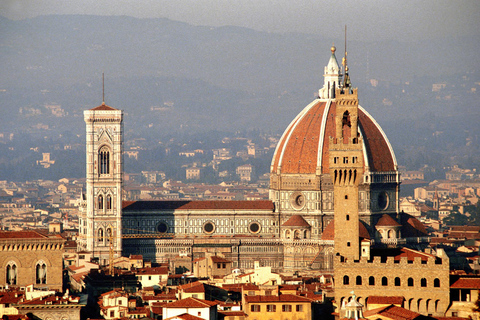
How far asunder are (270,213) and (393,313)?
55397 millimetres

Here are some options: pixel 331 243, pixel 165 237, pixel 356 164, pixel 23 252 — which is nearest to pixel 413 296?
pixel 356 164

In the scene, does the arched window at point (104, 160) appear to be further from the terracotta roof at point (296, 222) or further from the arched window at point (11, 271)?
the arched window at point (11, 271)

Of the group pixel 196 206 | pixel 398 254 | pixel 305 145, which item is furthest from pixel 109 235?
pixel 398 254

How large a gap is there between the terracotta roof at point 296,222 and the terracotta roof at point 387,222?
5.57m

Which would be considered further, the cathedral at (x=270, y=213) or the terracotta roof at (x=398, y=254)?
the cathedral at (x=270, y=213)

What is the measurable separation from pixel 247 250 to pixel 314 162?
8.87 meters

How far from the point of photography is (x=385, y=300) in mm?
66250

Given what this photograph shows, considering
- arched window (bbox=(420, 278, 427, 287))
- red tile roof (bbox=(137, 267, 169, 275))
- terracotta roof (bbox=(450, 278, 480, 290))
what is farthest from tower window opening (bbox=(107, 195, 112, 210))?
terracotta roof (bbox=(450, 278, 480, 290))

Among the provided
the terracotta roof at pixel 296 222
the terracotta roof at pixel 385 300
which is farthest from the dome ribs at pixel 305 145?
the terracotta roof at pixel 385 300

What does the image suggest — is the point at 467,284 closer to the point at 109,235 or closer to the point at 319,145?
the point at 319,145

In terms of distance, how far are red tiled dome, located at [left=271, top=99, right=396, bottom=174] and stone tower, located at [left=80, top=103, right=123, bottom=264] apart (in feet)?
45.0

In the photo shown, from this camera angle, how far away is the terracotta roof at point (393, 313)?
59156 mm

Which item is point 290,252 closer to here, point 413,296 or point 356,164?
point 356,164

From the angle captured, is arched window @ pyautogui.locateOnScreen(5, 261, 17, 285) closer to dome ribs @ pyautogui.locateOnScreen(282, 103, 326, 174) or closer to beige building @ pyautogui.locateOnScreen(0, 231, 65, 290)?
beige building @ pyautogui.locateOnScreen(0, 231, 65, 290)
